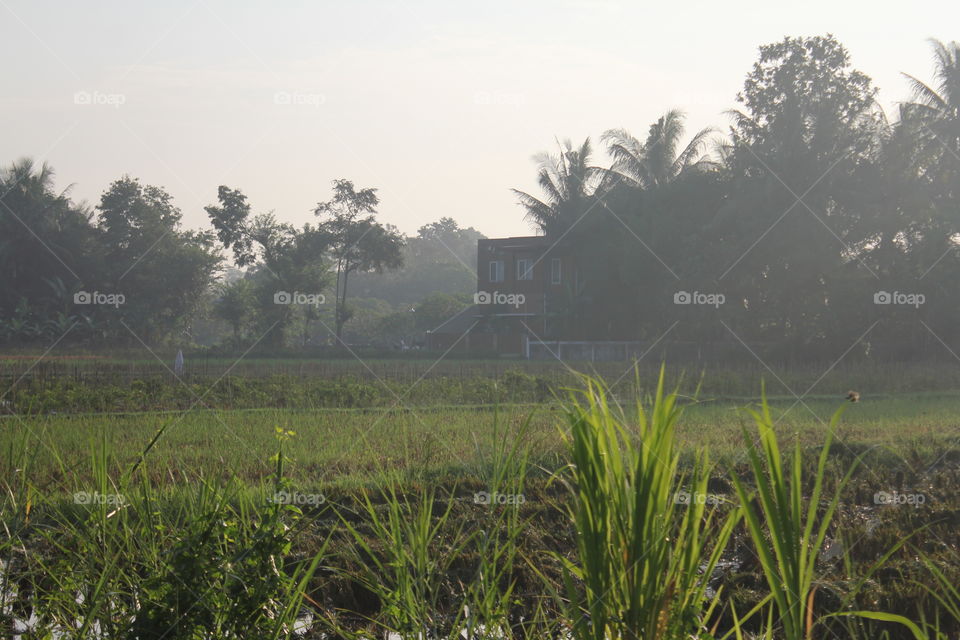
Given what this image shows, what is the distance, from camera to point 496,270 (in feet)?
124

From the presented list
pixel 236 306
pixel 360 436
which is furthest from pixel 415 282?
pixel 360 436

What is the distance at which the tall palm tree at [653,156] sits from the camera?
34.3 m

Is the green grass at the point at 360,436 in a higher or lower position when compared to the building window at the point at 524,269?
lower

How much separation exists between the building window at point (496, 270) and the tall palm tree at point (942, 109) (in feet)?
53.3

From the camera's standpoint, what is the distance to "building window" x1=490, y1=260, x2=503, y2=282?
3762 centimetres

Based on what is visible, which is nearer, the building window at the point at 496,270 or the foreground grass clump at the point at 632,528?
the foreground grass clump at the point at 632,528

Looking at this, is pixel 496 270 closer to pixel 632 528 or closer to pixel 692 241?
pixel 692 241

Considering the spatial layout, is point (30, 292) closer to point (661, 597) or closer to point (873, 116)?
point (873, 116)

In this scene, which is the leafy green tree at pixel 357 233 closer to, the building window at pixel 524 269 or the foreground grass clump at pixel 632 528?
the building window at pixel 524 269

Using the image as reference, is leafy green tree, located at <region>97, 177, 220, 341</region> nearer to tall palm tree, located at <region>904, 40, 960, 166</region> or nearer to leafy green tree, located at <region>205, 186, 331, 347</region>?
leafy green tree, located at <region>205, 186, 331, 347</region>

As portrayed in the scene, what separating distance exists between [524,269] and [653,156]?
22.6 ft

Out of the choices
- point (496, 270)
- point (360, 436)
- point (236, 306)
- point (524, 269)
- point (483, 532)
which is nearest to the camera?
point (483, 532)

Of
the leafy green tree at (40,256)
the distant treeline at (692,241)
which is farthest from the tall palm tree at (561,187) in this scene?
the leafy green tree at (40,256)

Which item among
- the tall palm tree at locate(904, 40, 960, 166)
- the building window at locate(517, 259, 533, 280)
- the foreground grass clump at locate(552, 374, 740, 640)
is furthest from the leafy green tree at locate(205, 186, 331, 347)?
the foreground grass clump at locate(552, 374, 740, 640)
